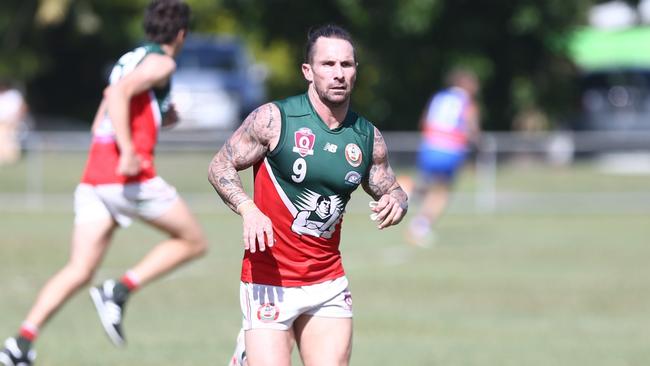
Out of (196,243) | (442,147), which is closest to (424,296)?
(196,243)

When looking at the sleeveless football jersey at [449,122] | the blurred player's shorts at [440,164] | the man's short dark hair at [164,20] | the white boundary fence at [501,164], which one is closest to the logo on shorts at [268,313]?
the man's short dark hair at [164,20]

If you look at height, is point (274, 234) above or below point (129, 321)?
above

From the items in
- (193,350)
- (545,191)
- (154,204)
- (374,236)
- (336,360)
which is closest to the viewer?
(336,360)

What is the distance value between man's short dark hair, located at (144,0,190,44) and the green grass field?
2.35m

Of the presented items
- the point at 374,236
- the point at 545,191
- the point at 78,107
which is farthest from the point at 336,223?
the point at 78,107

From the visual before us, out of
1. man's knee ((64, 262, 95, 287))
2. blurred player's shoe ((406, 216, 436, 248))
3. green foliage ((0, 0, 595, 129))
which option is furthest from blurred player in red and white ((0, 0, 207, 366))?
green foliage ((0, 0, 595, 129))

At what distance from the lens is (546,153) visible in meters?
29.6

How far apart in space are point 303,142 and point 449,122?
43.9 feet

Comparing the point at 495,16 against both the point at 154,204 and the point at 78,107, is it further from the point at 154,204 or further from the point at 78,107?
the point at 154,204

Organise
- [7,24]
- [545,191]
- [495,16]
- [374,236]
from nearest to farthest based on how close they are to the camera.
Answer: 1. [374,236]
2. [545,191]
3. [495,16]
4. [7,24]

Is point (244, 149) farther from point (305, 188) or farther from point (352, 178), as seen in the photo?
point (352, 178)

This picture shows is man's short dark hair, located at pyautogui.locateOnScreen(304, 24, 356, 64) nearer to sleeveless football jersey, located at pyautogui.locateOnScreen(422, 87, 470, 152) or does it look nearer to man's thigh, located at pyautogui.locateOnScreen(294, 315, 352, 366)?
man's thigh, located at pyautogui.locateOnScreen(294, 315, 352, 366)

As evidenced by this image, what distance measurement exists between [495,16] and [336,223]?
30160 millimetres

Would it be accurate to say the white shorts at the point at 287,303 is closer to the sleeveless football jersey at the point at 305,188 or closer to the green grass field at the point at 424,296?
the sleeveless football jersey at the point at 305,188
